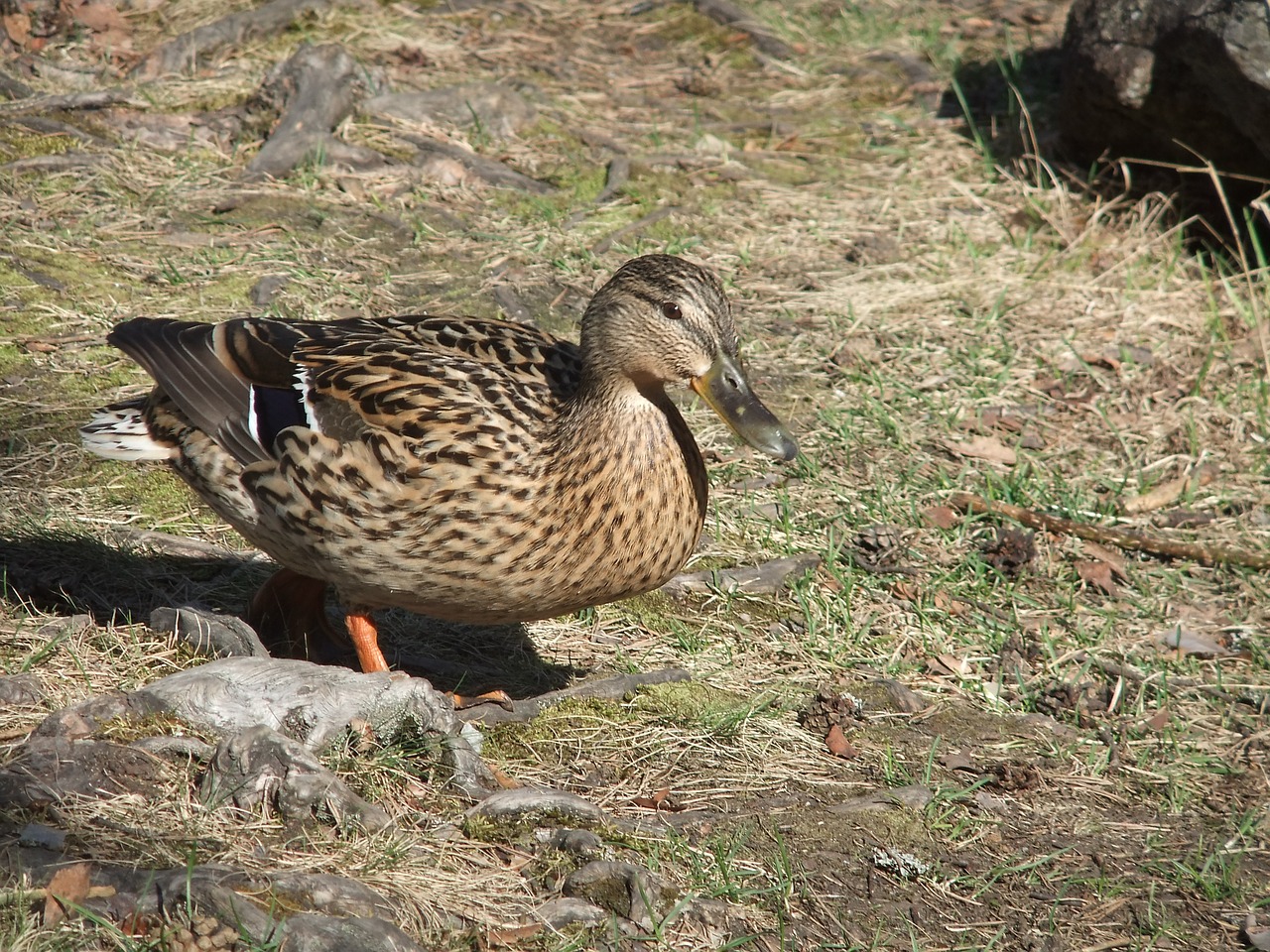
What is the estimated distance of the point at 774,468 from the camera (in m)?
5.86

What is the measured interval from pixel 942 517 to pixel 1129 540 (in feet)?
2.52

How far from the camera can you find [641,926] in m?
3.34

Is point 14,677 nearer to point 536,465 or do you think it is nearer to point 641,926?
point 536,465

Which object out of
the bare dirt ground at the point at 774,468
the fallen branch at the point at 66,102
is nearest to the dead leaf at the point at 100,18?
the bare dirt ground at the point at 774,468

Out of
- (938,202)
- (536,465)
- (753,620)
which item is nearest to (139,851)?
(536,465)

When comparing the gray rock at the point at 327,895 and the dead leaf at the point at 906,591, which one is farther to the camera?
the dead leaf at the point at 906,591

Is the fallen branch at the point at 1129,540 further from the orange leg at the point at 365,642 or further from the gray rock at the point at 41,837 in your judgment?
the gray rock at the point at 41,837

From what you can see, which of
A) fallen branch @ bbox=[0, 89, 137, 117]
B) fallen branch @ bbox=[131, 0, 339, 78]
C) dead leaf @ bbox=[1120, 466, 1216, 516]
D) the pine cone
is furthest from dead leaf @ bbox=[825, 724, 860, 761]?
fallen branch @ bbox=[131, 0, 339, 78]

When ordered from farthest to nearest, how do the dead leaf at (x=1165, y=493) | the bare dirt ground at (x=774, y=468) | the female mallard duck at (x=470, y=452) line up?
the dead leaf at (x=1165, y=493) < the female mallard duck at (x=470, y=452) < the bare dirt ground at (x=774, y=468)

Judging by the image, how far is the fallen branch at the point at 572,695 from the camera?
13.5ft

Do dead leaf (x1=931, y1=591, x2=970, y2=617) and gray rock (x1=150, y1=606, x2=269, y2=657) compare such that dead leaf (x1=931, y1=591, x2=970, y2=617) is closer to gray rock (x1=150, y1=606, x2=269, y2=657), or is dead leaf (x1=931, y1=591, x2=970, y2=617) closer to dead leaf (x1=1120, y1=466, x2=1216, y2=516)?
dead leaf (x1=1120, y1=466, x2=1216, y2=516)

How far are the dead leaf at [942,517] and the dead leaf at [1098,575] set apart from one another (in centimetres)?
53

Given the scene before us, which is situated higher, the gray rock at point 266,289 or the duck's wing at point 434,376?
the duck's wing at point 434,376

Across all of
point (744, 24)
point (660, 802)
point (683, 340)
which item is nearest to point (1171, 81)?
point (744, 24)
